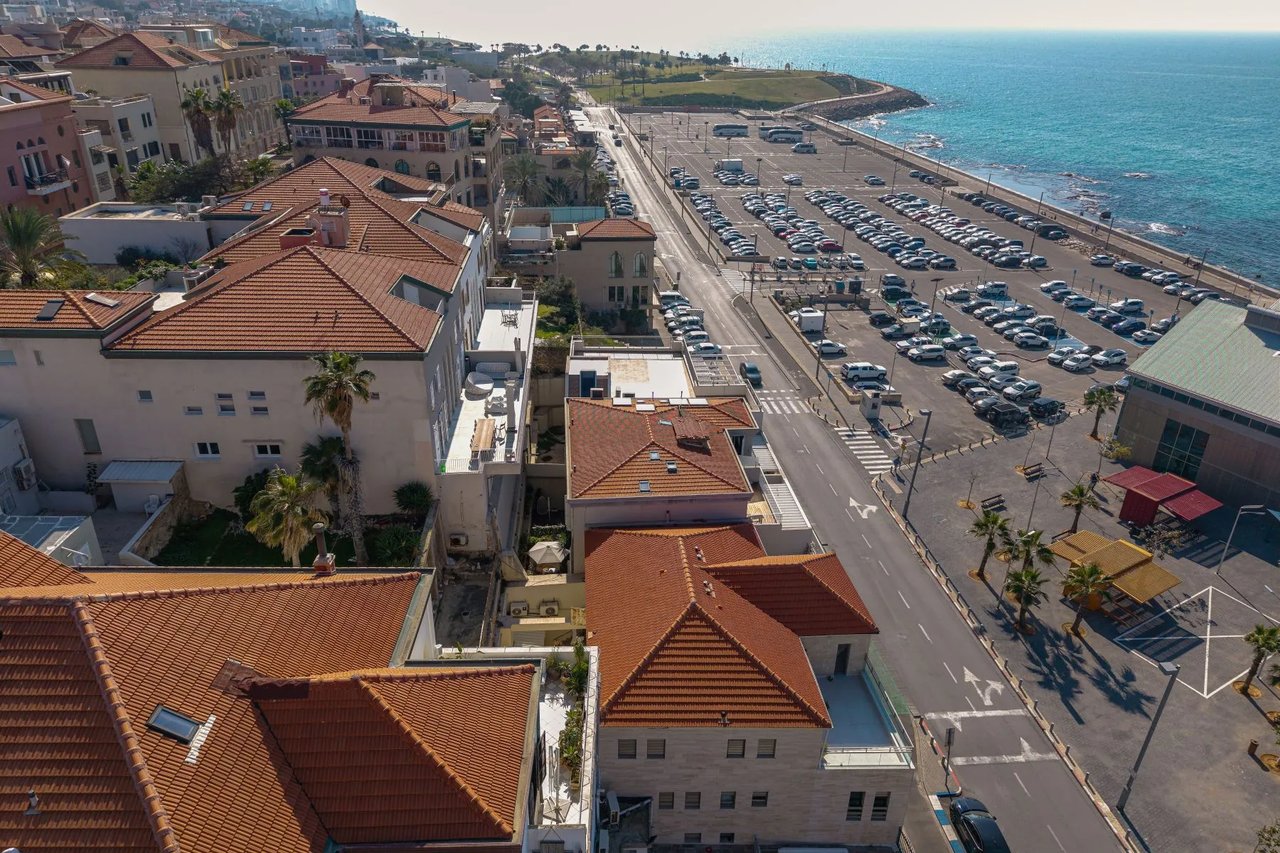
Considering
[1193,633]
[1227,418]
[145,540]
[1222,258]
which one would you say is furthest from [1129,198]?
[145,540]

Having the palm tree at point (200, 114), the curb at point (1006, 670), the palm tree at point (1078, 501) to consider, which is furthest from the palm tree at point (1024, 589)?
the palm tree at point (200, 114)

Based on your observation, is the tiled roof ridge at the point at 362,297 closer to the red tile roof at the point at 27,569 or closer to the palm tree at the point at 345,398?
the palm tree at the point at 345,398

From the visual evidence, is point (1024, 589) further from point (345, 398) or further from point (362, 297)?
point (362, 297)

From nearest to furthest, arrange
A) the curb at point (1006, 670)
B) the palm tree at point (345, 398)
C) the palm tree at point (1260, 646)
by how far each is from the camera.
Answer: the palm tree at point (345, 398) < the curb at point (1006, 670) < the palm tree at point (1260, 646)

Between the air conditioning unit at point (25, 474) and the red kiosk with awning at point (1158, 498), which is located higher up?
the air conditioning unit at point (25, 474)

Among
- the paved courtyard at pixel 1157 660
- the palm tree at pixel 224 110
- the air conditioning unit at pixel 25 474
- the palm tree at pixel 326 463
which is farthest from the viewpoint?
the palm tree at pixel 224 110

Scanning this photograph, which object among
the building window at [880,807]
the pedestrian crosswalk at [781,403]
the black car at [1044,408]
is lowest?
the pedestrian crosswalk at [781,403]

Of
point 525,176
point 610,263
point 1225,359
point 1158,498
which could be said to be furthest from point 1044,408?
point 525,176

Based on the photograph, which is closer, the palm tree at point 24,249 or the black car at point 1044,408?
the palm tree at point 24,249

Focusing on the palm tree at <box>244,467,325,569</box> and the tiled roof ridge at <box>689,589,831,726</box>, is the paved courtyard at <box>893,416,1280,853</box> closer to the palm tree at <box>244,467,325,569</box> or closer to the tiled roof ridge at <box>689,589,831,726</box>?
the tiled roof ridge at <box>689,589,831,726</box>
